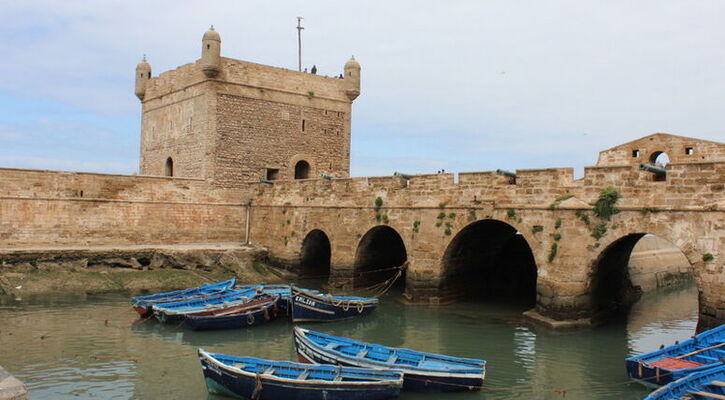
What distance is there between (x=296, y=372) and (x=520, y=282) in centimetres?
1358

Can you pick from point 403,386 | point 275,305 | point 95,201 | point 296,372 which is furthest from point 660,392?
point 95,201

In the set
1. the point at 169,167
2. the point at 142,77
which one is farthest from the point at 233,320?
the point at 142,77

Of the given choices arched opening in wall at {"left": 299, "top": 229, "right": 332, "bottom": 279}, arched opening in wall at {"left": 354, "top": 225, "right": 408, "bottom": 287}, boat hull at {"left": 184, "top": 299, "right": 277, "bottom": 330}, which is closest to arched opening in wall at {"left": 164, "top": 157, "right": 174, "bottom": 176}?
arched opening in wall at {"left": 299, "top": 229, "right": 332, "bottom": 279}

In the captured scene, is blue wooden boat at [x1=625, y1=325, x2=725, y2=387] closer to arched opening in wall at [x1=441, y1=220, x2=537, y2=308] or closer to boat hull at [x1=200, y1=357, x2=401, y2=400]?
boat hull at [x1=200, y1=357, x2=401, y2=400]

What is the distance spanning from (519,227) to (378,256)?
288 inches

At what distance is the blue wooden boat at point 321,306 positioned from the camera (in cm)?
1605

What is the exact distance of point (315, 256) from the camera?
80.7 feet

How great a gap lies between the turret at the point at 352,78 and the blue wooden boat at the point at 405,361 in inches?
745

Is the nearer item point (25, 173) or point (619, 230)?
point (619, 230)

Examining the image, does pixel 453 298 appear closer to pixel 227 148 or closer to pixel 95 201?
pixel 227 148

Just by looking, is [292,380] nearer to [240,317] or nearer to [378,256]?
[240,317]

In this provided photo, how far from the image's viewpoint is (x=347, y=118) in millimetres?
30109

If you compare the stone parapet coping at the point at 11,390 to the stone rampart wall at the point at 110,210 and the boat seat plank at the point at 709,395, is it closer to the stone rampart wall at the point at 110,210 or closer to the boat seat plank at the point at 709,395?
the boat seat plank at the point at 709,395

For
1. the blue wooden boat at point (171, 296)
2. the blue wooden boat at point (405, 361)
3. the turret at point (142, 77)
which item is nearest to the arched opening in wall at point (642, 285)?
the blue wooden boat at point (405, 361)
